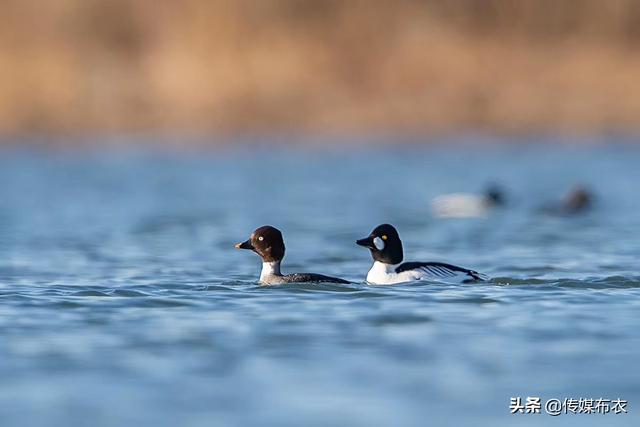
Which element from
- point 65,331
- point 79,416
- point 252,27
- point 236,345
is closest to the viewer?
point 79,416

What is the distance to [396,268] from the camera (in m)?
14.8

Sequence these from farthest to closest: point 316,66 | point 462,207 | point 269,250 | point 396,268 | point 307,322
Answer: point 316,66, point 462,207, point 269,250, point 396,268, point 307,322

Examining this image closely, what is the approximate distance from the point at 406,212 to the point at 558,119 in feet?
68.5

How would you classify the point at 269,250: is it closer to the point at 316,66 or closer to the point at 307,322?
the point at 307,322

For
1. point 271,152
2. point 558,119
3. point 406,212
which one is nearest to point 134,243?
point 406,212

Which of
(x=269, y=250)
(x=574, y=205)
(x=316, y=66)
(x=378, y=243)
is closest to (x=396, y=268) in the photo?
(x=378, y=243)

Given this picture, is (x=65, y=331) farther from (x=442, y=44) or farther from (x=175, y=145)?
(x=442, y=44)

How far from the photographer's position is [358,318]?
12352 mm

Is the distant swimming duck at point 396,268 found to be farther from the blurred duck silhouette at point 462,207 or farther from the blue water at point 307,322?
the blurred duck silhouette at point 462,207

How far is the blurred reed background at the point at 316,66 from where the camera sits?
45875mm

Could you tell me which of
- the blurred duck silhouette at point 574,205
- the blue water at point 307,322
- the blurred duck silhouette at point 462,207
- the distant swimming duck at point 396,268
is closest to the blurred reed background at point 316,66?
the blue water at point 307,322

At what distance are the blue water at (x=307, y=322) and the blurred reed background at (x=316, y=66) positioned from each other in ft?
60.3

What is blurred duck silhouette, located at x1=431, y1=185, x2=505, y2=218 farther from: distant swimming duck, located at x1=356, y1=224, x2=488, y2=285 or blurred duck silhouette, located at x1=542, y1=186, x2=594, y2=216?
distant swimming duck, located at x1=356, y1=224, x2=488, y2=285

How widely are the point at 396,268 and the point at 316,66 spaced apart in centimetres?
3316
